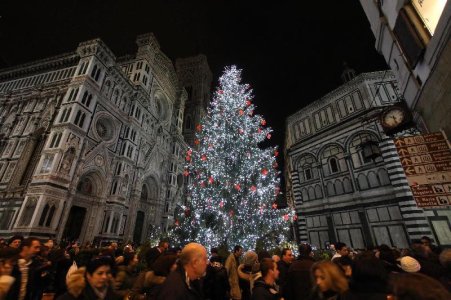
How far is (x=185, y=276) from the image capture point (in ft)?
7.54

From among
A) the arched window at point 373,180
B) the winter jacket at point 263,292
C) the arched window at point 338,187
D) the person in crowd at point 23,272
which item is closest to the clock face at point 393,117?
the winter jacket at point 263,292

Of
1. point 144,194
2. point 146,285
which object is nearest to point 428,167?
→ point 146,285

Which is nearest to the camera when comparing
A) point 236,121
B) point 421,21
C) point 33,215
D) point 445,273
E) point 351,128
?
point 445,273

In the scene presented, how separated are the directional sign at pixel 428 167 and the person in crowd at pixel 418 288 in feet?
16.5

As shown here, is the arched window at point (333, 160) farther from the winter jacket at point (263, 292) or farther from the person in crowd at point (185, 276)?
the person in crowd at point (185, 276)

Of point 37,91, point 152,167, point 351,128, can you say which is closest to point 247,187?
point 351,128

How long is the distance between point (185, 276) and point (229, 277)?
3172 millimetres

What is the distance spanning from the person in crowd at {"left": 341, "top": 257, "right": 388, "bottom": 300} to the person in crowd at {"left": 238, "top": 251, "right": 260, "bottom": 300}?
1.80 metres

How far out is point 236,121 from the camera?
549 inches

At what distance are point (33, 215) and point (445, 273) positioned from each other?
2112cm

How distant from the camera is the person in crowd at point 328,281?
8.53 feet

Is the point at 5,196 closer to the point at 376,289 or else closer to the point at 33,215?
the point at 33,215

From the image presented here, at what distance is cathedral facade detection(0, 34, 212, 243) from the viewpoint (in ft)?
57.3

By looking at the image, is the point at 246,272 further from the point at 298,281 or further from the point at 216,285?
the point at 298,281
